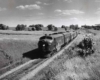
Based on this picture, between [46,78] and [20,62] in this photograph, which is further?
[20,62]

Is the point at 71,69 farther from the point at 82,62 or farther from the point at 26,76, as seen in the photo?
the point at 26,76

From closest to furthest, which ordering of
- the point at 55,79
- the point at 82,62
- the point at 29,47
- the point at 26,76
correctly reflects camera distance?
the point at 55,79 → the point at 26,76 → the point at 82,62 → the point at 29,47

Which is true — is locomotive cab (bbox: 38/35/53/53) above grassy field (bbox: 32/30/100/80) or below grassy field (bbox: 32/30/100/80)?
above

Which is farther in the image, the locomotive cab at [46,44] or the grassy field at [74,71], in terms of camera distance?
the locomotive cab at [46,44]

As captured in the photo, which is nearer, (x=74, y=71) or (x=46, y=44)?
(x=74, y=71)

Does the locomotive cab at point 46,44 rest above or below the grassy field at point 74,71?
above

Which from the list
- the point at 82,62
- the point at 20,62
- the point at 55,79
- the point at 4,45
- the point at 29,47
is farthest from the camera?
the point at 29,47

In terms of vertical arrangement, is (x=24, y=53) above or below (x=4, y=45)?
below

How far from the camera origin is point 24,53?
76.3ft

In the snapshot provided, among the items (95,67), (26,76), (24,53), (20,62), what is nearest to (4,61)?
(20,62)

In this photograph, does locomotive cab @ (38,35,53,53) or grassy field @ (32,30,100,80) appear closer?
grassy field @ (32,30,100,80)

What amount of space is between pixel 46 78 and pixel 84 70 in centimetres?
544

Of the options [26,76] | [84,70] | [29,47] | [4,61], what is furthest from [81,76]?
[29,47]

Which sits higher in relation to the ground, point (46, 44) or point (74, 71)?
point (46, 44)
